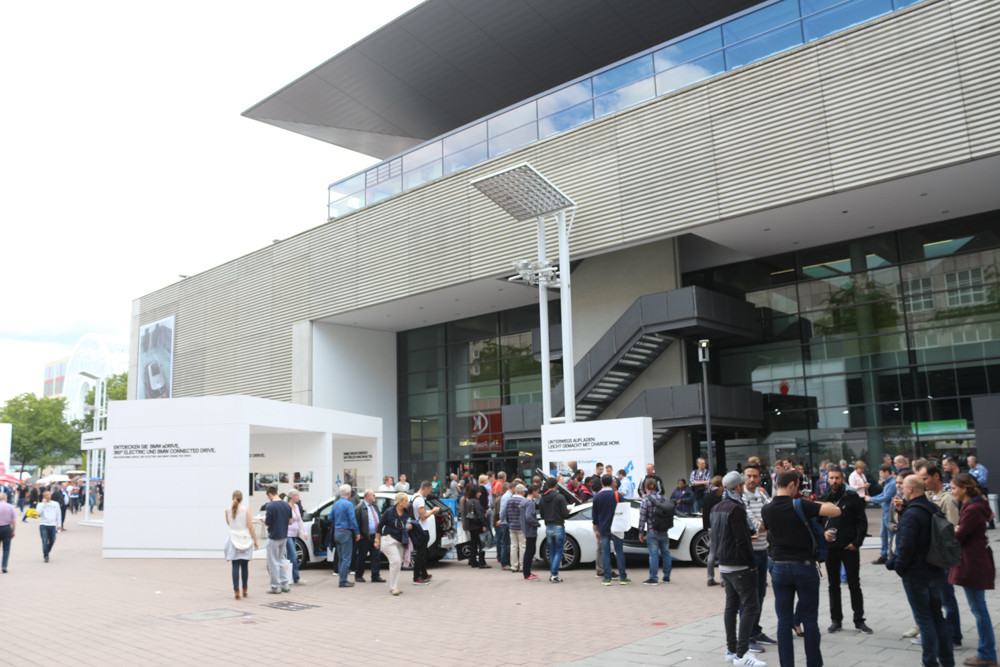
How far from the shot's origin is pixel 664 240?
24.8 metres

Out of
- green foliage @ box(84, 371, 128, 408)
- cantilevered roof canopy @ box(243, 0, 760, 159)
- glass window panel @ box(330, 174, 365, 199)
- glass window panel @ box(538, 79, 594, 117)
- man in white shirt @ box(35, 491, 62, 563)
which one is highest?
cantilevered roof canopy @ box(243, 0, 760, 159)

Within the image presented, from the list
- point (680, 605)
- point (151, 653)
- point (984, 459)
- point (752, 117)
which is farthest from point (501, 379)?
point (151, 653)

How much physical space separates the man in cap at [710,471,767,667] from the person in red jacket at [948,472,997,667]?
1650 millimetres

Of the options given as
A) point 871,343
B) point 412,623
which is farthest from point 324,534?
point 871,343

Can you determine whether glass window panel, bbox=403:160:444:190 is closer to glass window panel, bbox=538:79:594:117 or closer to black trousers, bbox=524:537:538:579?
glass window panel, bbox=538:79:594:117

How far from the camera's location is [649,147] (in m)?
22.3

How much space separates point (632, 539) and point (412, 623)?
5.53 meters

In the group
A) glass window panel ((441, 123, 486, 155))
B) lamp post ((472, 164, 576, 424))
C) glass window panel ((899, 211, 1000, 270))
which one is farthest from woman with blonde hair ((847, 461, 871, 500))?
glass window panel ((441, 123, 486, 155))

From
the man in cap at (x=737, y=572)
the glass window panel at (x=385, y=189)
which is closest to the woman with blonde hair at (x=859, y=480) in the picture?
the man in cap at (x=737, y=572)

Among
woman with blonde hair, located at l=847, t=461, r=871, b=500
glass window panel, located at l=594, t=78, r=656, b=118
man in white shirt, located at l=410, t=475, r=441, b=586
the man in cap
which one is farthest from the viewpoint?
glass window panel, located at l=594, t=78, r=656, b=118

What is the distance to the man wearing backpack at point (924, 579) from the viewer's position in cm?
606

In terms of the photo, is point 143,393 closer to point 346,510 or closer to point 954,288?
point 346,510

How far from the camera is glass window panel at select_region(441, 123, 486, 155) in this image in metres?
26.6

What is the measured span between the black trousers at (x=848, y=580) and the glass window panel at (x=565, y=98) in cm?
1862
